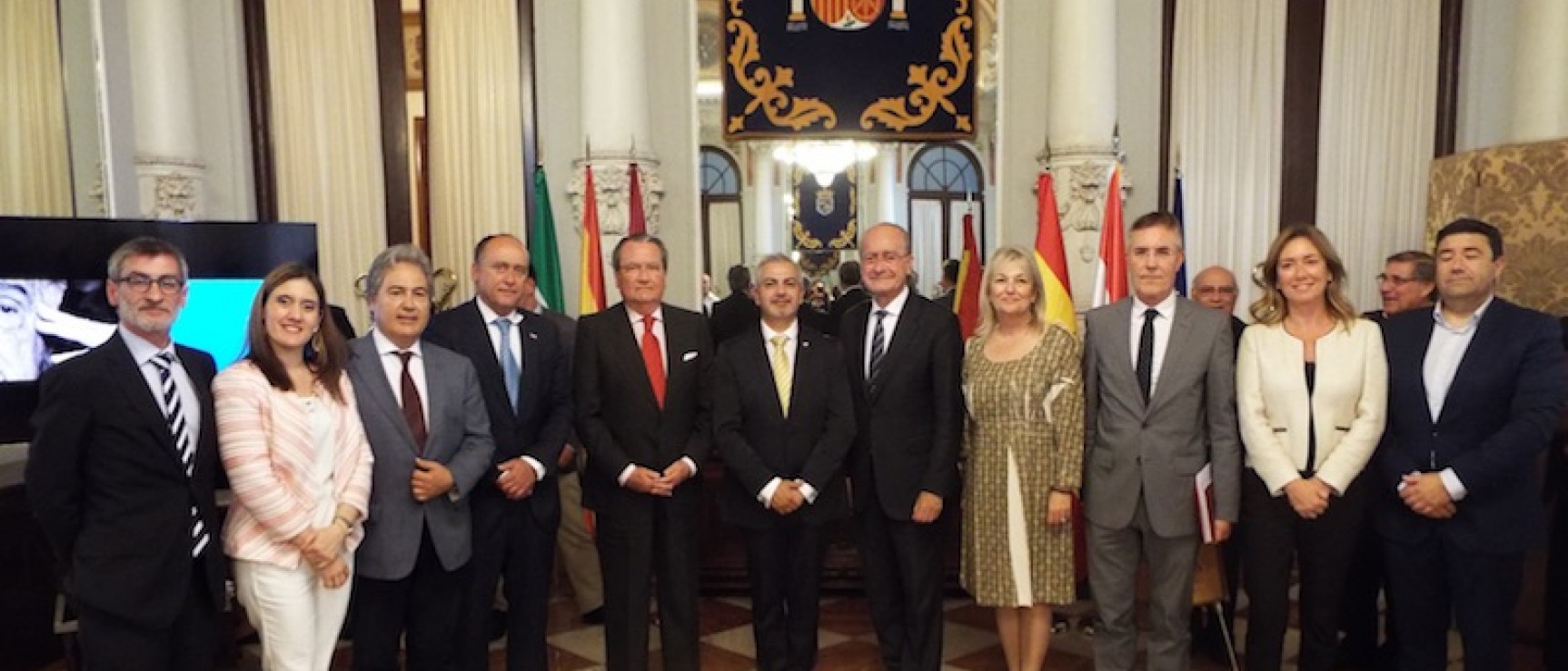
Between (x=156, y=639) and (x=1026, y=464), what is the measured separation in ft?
7.85

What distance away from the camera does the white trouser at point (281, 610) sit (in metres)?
2.36

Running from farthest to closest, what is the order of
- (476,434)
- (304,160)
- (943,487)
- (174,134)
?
(304,160), (174,134), (943,487), (476,434)

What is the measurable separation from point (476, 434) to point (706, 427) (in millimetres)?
755

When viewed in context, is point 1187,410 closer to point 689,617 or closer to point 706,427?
point 706,427

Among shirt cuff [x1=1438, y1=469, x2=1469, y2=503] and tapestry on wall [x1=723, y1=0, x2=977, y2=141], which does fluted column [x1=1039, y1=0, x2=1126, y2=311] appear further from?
shirt cuff [x1=1438, y1=469, x2=1469, y2=503]

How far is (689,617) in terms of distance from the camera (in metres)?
3.18

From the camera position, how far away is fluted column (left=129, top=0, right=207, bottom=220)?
5156mm

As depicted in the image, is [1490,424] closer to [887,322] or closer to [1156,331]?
[1156,331]

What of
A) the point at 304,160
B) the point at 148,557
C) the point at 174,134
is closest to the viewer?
the point at 148,557

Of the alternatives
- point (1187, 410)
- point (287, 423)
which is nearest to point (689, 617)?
point (287, 423)

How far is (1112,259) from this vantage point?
4.53 meters

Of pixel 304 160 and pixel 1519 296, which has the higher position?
pixel 304 160

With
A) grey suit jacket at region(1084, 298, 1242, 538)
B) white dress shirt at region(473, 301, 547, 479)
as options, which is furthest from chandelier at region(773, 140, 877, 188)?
grey suit jacket at region(1084, 298, 1242, 538)

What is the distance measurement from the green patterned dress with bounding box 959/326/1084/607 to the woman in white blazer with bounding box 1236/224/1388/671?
0.51m
